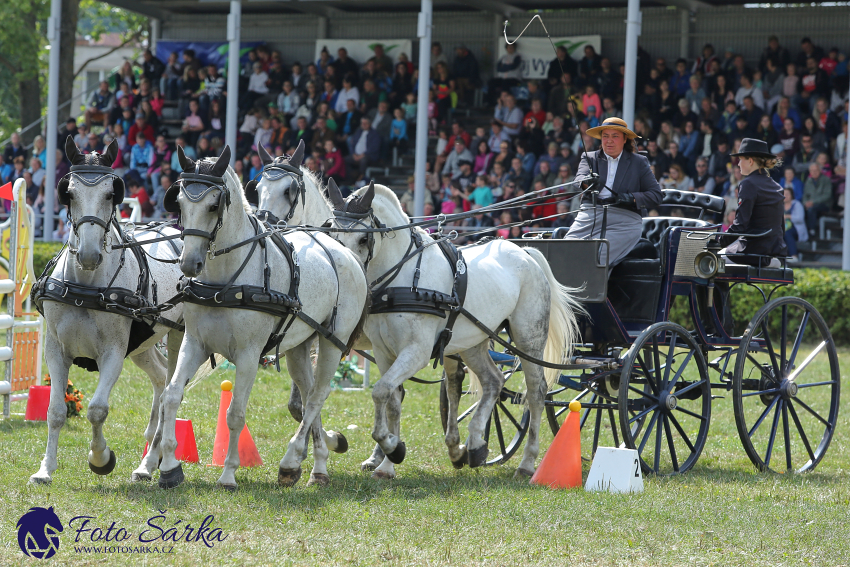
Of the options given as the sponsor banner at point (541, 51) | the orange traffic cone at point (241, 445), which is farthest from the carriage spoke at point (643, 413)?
the sponsor banner at point (541, 51)

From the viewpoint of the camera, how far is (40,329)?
28.9ft

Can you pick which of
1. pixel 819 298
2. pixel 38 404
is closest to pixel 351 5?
pixel 819 298

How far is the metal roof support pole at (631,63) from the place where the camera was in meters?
14.4

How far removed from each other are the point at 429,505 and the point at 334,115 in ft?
46.5

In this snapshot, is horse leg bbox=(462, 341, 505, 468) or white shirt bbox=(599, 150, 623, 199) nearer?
horse leg bbox=(462, 341, 505, 468)

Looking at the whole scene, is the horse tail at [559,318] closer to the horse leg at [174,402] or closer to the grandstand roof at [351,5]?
the horse leg at [174,402]

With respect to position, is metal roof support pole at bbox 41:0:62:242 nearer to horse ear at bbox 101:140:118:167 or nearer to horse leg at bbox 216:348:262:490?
horse ear at bbox 101:140:118:167

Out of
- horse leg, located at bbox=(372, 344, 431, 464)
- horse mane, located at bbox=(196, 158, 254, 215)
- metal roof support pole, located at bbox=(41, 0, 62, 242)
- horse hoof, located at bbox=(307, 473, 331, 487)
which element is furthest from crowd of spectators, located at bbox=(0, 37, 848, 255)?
horse mane, located at bbox=(196, 158, 254, 215)

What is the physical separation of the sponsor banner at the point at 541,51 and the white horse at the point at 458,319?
1209 centimetres

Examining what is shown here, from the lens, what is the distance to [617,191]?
24.4 ft

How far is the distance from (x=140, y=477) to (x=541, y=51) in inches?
570

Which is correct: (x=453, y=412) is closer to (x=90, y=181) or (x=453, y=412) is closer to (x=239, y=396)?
(x=239, y=396)

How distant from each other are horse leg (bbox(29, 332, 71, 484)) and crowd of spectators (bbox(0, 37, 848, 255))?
29.6 feet

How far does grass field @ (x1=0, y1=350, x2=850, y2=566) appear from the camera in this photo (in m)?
4.61
